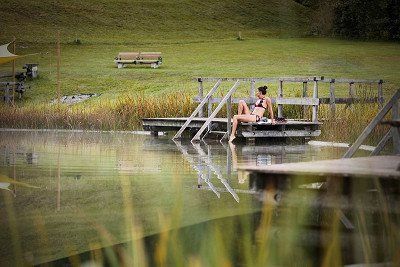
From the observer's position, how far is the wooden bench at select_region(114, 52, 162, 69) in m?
55.4

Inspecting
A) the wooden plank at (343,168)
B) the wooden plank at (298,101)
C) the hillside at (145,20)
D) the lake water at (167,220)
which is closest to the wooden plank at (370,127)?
the wooden plank at (343,168)

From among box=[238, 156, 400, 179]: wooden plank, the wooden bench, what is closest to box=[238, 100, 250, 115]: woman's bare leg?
box=[238, 156, 400, 179]: wooden plank

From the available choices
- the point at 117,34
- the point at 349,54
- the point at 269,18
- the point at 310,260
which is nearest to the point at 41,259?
the point at 310,260

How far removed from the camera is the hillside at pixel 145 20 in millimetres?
69500

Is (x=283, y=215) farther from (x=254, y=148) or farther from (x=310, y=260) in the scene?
(x=254, y=148)

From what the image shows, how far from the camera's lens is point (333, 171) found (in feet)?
27.2

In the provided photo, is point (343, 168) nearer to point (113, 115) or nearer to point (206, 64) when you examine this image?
point (113, 115)

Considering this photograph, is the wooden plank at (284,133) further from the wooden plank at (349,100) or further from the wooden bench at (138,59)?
the wooden bench at (138,59)

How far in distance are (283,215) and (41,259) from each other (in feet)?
6.39

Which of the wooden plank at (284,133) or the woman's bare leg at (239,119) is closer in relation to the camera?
the wooden plank at (284,133)

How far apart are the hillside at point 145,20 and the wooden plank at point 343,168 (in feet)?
185

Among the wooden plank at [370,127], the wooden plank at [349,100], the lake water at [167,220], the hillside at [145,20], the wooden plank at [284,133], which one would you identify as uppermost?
the hillside at [145,20]

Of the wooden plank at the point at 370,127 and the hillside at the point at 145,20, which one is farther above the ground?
the hillside at the point at 145,20

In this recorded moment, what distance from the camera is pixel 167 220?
32.9ft
